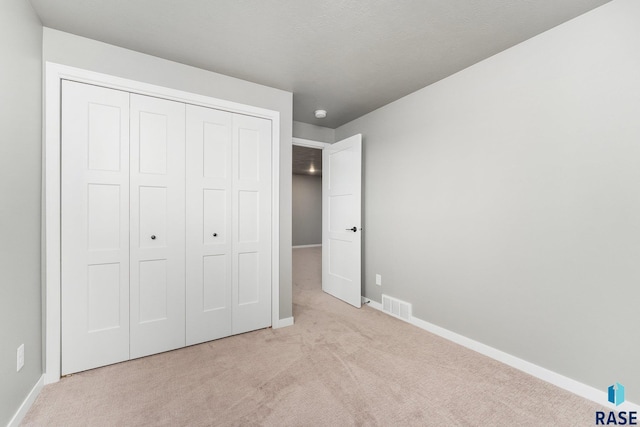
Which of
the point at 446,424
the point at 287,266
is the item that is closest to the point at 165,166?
the point at 287,266

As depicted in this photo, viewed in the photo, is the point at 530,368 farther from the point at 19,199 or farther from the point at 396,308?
the point at 19,199

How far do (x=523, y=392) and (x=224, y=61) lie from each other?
134 inches

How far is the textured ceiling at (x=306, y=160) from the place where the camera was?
5.87 m

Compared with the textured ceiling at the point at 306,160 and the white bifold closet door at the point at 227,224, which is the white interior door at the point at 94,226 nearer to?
the white bifold closet door at the point at 227,224

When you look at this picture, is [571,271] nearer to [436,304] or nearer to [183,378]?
[436,304]

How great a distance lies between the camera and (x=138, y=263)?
2158mm

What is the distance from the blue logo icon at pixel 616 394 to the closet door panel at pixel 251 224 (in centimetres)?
258

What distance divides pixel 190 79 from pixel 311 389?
8.94 feet

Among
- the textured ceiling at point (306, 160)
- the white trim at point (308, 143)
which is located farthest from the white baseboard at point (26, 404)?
the textured ceiling at point (306, 160)

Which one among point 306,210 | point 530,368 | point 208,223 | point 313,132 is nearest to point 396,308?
point 530,368

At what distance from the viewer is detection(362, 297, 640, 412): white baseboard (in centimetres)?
164

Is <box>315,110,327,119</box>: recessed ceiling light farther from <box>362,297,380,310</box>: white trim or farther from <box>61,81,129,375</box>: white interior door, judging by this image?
<box>362,297,380,310</box>: white trim

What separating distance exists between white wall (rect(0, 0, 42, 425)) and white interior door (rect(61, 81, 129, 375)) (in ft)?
0.50

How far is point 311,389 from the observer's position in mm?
1762
